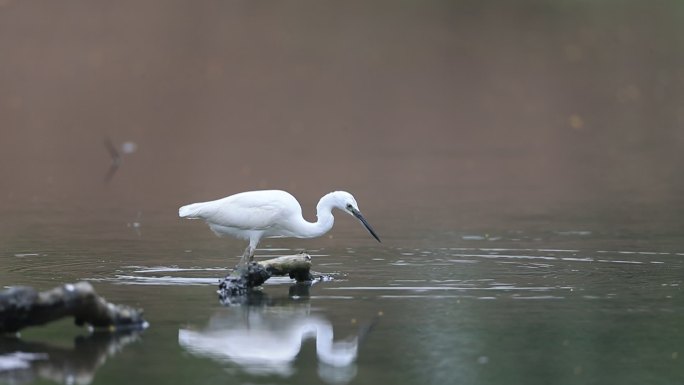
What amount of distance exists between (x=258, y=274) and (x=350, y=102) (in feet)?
62.3

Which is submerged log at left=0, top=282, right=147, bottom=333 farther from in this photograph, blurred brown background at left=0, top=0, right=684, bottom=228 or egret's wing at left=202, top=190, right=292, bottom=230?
blurred brown background at left=0, top=0, right=684, bottom=228

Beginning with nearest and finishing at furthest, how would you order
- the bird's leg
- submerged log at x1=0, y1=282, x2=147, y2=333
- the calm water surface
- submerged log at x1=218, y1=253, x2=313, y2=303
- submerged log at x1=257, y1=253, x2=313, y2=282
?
the calm water surface → submerged log at x1=0, y1=282, x2=147, y2=333 → submerged log at x1=218, y1=253, x2=313, y2=303 → submerged log at x1=257, y1=253, x2=313, y2=282 → the bird's leg

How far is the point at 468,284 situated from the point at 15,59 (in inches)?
863

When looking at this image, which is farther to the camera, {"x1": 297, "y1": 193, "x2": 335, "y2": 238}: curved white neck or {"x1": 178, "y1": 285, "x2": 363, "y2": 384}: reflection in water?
{"x1": 297, "y1": 193, "x2": 335, "y2": 238}: curved white neck

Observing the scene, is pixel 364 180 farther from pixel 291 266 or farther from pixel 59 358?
pixel 59 358

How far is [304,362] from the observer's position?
9.01m

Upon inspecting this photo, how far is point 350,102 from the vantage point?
3044cm

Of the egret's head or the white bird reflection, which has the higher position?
the egret's head

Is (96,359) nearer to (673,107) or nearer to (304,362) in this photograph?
(304,362)

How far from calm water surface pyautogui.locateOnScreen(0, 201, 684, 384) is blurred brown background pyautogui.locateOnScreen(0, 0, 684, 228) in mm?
3558

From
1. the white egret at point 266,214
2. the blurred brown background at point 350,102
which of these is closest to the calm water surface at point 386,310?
the white egret at point 266,214

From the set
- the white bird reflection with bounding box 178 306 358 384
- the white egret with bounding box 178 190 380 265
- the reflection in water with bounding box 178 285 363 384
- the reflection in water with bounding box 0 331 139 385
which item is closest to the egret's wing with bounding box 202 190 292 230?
the white egret with bounding box 178 190 380 265

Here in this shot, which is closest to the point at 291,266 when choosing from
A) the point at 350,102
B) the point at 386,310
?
the point at 386,310

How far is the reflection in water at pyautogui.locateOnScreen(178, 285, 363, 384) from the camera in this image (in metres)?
8.83
